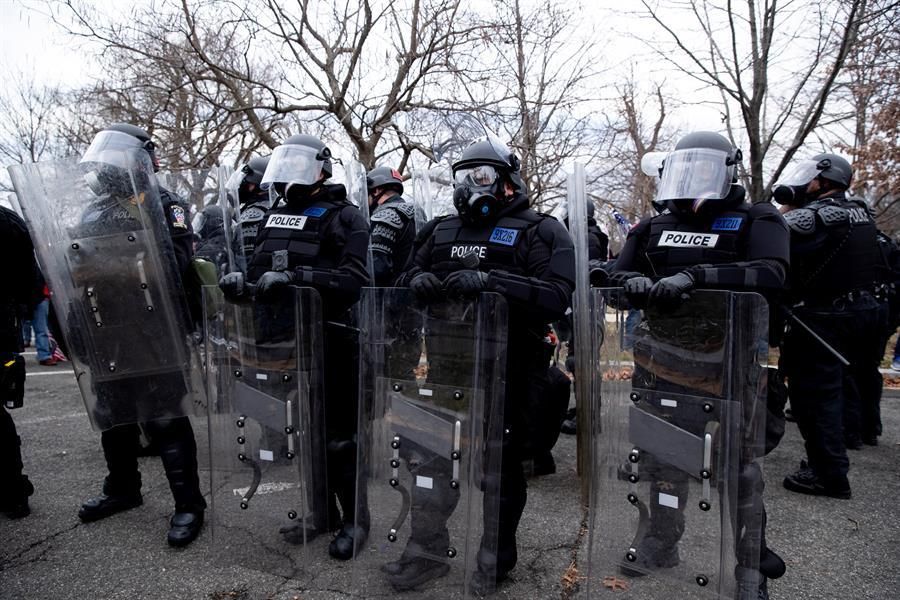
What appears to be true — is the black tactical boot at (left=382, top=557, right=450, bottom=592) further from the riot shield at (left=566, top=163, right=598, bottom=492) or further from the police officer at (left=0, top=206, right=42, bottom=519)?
the police officer at (left=0, top=206, right=42, bottom=519)

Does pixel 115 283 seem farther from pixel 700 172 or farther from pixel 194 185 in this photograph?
pixel 700 172

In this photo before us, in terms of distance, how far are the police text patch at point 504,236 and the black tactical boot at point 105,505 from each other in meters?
2.71

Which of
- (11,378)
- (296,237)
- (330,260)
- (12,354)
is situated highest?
(296,237)

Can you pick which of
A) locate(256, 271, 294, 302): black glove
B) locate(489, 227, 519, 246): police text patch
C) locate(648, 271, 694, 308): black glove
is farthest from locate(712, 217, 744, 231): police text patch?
locate(256, 271, 294, 302): black glove

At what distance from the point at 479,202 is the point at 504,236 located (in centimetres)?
18

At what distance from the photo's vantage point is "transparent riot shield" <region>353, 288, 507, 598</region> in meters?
2.53

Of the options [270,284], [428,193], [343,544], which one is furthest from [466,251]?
[428,193]

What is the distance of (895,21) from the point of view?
6.82 m

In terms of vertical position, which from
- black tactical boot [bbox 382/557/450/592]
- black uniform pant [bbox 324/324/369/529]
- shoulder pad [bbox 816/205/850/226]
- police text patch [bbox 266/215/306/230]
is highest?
shoulder pad [bbox 816/205/850/226]

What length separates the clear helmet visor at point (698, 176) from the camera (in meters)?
2.61

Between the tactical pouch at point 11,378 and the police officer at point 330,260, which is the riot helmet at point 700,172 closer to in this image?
the police officer at point 330,260

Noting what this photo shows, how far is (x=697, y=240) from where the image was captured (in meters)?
2.64

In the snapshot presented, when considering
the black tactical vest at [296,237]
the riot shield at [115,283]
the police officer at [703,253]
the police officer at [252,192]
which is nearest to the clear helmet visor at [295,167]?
the black tactical vest at [296,237]

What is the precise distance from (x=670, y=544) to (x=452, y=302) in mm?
1224
